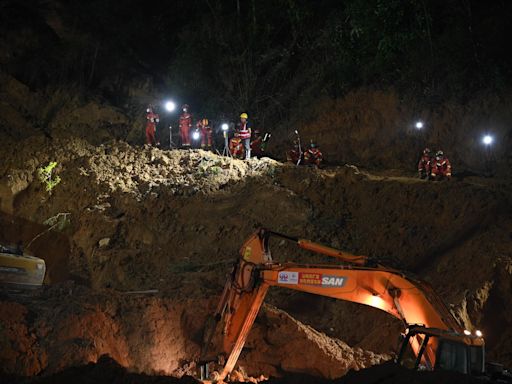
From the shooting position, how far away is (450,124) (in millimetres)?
19547

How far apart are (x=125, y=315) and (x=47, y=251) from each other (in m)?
4.57

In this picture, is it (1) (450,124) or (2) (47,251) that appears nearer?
(2) (47,251)

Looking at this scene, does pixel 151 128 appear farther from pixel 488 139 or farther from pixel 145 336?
pixel 488 139

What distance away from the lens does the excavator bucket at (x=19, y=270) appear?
11820 millimetres

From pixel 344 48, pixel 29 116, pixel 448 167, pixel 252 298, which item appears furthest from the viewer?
pixel 344 48

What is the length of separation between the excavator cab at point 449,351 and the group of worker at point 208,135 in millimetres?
11208

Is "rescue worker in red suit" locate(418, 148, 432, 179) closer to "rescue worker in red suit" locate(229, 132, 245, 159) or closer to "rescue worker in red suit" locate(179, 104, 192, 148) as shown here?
"rescue worker in red suit" locate(229, 132, 245, 159)

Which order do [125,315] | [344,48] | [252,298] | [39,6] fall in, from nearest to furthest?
[252,298]
[125,315]
[344,48]
[39,6]

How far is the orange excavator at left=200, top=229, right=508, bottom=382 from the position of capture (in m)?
A: 6.94

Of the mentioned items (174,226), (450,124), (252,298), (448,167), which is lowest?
(252,298)

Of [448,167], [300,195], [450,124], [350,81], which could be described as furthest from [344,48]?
[300,195]

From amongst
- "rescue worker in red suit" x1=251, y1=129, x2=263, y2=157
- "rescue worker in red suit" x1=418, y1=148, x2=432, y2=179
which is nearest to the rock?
"rescue worker in red suit" x1=251, y1=129, x2=263, y2=157

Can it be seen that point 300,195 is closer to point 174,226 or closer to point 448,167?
point 174,226

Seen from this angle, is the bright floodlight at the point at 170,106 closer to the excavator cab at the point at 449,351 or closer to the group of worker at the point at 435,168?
the group of worker at the point at 435,168
